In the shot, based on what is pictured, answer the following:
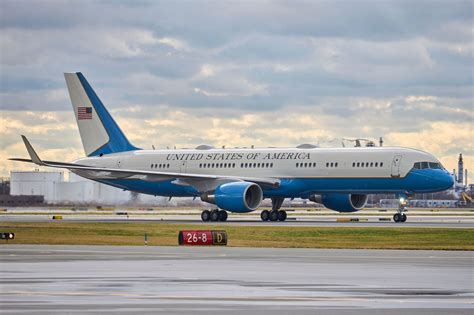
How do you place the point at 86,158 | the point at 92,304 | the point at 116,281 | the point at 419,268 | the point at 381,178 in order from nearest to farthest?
the point at 92,304, the point at 116,281, the point at 419,268, the point at 381,178, the point at 86,158

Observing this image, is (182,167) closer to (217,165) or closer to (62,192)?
(217,165)

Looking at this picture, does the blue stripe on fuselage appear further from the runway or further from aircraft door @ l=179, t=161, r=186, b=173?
the runway

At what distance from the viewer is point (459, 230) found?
189ft

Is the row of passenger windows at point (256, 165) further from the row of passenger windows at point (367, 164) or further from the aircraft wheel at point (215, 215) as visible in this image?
the row of passenger windows at point (367, 164)

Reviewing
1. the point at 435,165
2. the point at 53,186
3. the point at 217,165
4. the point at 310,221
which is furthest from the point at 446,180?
the point at 53,186

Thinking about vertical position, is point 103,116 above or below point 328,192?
above

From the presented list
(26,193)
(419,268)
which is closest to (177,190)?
(419,268)

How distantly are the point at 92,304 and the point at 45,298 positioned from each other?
170cm

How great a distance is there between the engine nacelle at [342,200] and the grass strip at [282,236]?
17.5 meters

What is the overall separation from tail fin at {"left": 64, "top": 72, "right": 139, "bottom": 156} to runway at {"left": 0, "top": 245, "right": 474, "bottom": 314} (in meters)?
47.5

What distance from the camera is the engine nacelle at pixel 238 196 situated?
243 feet

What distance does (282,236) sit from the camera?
5497cm

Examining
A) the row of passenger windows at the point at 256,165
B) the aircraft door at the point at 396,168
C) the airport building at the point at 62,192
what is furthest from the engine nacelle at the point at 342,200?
the airport building at the point at 62,192

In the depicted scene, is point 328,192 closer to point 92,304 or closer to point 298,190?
point 298,190
